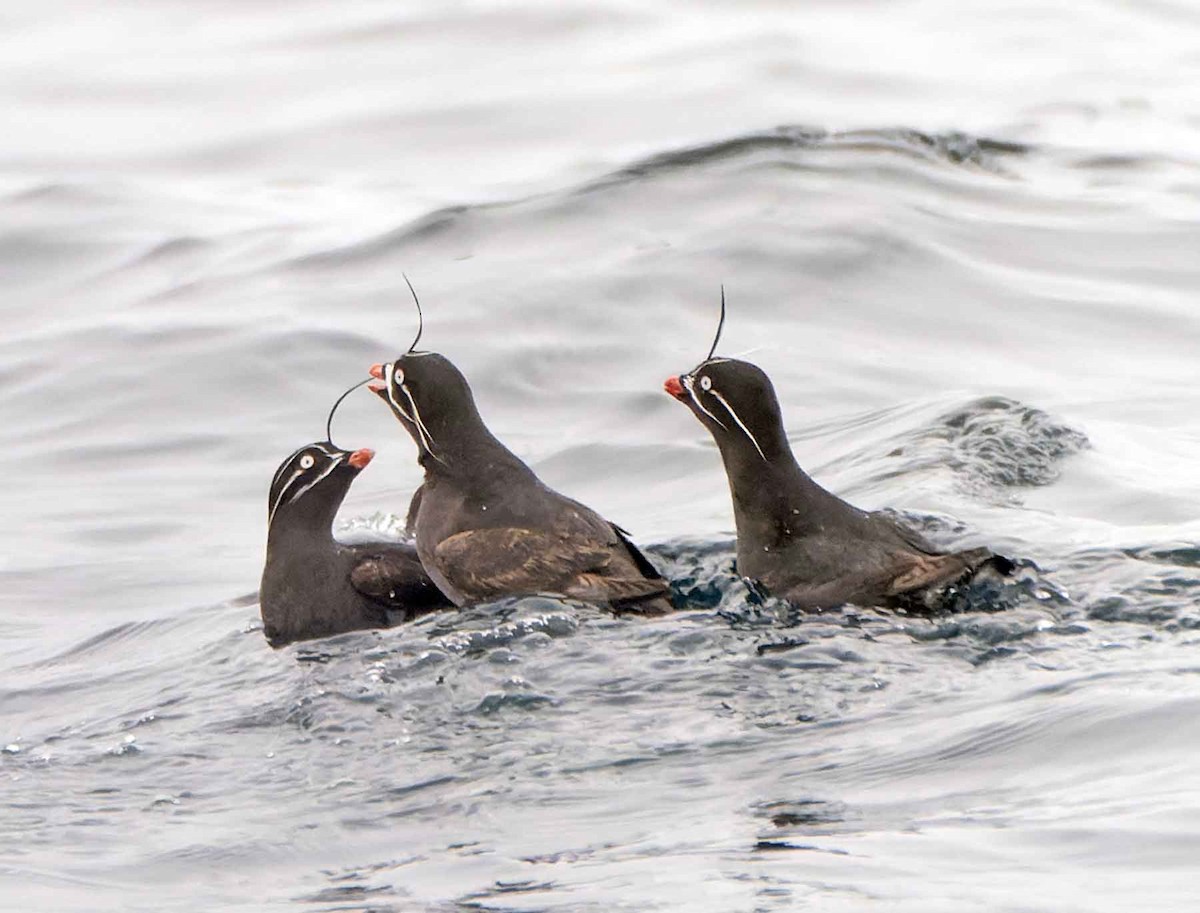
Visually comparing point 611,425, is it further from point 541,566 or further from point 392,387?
point 541,566

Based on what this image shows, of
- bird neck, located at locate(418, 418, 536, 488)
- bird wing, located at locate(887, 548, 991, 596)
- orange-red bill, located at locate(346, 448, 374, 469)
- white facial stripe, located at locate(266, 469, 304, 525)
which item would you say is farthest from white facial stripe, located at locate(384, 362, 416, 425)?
bird wing, located at locate(887, 548, 991, 596)

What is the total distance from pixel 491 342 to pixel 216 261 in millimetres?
4013

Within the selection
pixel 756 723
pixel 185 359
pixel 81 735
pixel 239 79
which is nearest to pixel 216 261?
pixel 185 359

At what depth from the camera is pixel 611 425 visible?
44.8ft

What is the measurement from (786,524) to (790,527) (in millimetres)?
25

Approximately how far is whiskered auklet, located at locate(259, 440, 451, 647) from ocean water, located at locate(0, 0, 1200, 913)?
0.74 feet

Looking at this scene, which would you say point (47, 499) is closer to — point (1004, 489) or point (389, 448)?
point (389, 448)

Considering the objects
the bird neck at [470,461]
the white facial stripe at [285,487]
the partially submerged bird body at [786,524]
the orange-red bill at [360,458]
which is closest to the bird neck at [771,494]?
the partially submerged bird body at [786,524]

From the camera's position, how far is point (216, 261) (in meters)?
18.5

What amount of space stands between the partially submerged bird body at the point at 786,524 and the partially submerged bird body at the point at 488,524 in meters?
0.49

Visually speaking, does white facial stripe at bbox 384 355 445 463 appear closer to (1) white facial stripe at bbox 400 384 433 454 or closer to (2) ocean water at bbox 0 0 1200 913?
(1) white facial stripe at bbox 400 384 433 454

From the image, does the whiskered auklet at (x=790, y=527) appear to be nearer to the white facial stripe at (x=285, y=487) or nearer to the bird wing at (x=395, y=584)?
→ the bird wing at (x=395, y=584)

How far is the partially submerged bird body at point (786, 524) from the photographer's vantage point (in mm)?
8617

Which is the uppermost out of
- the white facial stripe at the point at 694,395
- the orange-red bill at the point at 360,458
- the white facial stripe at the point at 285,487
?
the white facial stripe at the point at 694,395
